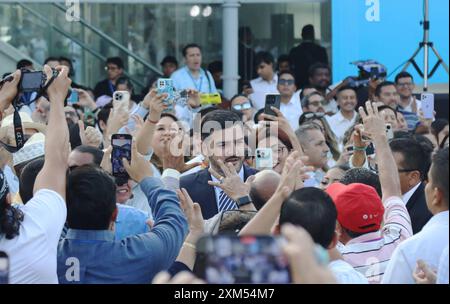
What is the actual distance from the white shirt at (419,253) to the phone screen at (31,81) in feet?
5.49

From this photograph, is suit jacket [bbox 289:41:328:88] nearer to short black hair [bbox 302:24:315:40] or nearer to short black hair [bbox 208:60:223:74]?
short black hair [bbox 302:24:315:40]

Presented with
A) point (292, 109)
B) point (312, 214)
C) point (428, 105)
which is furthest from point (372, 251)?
point (292, 109)

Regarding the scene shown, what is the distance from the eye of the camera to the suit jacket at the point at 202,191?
5.58 metres

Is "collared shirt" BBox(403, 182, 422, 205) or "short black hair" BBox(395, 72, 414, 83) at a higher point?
"short black hair" BBox(395, 72, 414, 83)

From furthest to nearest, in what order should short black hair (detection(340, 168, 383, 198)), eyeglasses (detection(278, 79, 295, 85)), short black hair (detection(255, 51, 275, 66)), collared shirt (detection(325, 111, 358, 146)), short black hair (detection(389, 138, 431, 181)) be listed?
short black hair (detection(255, 51, 275, 66))
eyeglasses (detection(278, 79, 295, 85))
collared shirt (detection(325, 111, 358, 146))
short black hair (detection(389, 138, 431, 181))
short black hair (detection(340, 168, 383, 198))

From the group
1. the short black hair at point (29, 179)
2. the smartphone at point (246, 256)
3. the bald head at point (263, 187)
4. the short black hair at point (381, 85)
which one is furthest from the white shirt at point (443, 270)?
the short black hair at point (381, 85)

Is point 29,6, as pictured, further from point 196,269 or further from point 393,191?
point 196,269

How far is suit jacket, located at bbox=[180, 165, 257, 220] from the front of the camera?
5.58 m

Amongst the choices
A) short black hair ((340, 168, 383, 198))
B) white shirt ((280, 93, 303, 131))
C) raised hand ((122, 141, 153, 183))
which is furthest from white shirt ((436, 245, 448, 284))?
white shirt ((280, 93, 303, 131))

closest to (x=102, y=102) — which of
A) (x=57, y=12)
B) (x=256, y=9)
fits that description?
(x=57, y=12)

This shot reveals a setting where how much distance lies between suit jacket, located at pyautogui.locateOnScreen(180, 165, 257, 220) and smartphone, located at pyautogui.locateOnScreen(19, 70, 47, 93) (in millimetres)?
1634

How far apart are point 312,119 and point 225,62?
323 cm

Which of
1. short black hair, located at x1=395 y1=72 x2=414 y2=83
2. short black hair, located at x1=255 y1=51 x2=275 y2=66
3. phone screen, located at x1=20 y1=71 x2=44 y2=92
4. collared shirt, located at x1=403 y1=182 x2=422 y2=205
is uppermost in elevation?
short black hair, located at x1=255 y1=51 x2=275 y2=66

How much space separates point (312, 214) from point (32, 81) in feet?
4.76
